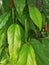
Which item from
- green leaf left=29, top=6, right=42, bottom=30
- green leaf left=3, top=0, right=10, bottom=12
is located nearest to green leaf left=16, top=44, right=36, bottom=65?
green leaf left=29, top=6, right=42, bottom=30

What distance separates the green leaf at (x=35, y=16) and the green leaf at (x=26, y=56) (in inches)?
5.7

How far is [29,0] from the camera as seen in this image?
1.26 metres

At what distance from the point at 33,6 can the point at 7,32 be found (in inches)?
8.5

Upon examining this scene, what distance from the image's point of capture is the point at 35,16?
1256 millimetres

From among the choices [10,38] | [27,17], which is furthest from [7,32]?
[27,17]

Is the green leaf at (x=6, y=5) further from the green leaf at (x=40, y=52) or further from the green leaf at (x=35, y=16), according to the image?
the green leaf at (x=40, y=52)

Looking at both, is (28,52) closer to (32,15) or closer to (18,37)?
(18,37)

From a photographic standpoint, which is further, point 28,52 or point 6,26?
point 6,26

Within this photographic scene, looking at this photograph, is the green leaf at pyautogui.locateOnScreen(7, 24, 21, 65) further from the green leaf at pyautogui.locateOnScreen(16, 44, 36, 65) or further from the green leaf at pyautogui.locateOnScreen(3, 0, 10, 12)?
the green leaf at pyautogui.locateOnScreen(3, 0, 10, 12)

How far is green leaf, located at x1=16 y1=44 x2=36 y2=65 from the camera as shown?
119 cm

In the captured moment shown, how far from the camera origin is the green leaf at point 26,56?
3.90ft

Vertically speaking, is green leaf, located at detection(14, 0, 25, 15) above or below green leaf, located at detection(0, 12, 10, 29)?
above

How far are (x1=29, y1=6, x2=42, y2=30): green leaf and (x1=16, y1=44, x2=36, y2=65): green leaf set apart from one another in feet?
0.48

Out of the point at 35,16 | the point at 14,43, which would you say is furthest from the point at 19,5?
the point at 14,43
